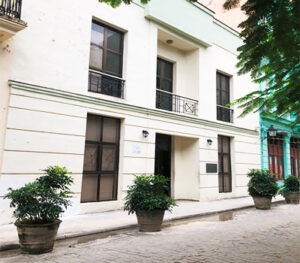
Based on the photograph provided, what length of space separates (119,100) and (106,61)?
5.59 feet

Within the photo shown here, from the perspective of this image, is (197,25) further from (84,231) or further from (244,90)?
(84,231)

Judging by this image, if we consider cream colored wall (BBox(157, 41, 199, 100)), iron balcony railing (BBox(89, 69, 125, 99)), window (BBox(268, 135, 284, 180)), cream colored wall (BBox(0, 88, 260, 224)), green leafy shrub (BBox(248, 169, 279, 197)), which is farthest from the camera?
window (BBox(268, 135, 284, 180))

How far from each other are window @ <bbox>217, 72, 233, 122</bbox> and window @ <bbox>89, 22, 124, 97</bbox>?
6.61 m

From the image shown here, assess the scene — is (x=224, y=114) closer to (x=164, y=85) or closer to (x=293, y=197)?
(x=164, y=85)

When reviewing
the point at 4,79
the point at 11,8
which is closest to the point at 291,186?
the point at 4,79

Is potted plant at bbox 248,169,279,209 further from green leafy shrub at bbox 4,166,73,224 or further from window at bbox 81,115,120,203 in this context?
Result: green leafy shrub at bbox 4,166,73,224

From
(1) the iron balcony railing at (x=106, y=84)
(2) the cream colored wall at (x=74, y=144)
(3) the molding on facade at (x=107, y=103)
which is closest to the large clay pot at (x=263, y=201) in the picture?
(2) the cream colored wall at (x=74, y=144)

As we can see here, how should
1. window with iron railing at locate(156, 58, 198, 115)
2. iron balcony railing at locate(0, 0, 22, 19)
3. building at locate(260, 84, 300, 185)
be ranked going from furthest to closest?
building at locate(260, 84, 300, 185)
window with iron railing at locate(156, 58, 198, 115)
iron balcony railing at locate(0, 0, 22, 19)

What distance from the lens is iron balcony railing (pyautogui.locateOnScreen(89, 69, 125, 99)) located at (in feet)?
33.4

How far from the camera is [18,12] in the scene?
768 cm

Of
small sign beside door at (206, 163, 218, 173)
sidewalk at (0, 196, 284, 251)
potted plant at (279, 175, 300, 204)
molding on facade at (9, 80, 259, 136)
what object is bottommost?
sidewalk at (0, 196, 284, 251)

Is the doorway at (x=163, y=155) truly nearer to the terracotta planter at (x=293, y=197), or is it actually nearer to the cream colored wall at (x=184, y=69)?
the cream colored wall at (x=184, y=69)

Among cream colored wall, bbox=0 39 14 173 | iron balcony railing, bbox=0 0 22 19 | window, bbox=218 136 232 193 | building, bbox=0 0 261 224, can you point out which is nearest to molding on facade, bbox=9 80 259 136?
building, bbox=0 0 261 224

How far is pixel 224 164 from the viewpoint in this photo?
15.1 meters
